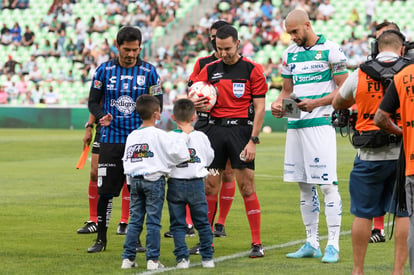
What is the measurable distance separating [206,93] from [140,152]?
1.28 meters

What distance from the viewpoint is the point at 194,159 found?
24.4ft

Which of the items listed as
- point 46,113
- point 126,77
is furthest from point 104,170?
point 46,113

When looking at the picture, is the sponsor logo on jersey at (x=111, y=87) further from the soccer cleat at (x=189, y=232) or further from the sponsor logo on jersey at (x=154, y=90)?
the soccer cleat at (x=189, y=232)

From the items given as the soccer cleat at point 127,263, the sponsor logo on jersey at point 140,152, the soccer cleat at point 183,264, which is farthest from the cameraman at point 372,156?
the soccer cleat at point 127,263

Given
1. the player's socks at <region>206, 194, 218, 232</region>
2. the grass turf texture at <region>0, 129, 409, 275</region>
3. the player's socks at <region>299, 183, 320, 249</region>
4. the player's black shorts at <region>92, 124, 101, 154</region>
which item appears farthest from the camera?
the player's black shorts at <region>92, 124, 101, 154</region>

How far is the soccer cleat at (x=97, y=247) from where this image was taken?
8.34 meters

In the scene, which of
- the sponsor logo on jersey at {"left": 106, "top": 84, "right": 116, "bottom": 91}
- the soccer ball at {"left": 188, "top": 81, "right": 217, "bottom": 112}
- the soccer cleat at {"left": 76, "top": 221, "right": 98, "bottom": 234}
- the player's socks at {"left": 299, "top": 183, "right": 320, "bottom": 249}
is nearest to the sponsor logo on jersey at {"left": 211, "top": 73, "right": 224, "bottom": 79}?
the soccer ball at {"left": 188, "top": 81, "right": 217, "bottom": 112}

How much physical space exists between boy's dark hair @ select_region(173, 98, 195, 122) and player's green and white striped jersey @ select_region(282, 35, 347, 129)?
1.22 meters

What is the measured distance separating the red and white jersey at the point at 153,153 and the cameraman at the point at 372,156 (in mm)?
1470

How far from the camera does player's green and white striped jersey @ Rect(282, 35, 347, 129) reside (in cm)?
795

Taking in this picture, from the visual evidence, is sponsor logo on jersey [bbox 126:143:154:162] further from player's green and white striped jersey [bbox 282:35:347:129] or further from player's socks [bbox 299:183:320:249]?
player's socks [bbox 299:183:320:249]

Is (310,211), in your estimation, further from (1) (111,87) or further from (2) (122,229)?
(2) (122,229)

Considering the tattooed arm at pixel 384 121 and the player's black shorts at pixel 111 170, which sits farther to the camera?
the player's black shorts at pixel 111 170

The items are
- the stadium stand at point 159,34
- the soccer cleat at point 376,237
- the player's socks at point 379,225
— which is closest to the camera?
the soccer cleat at point 376,237
